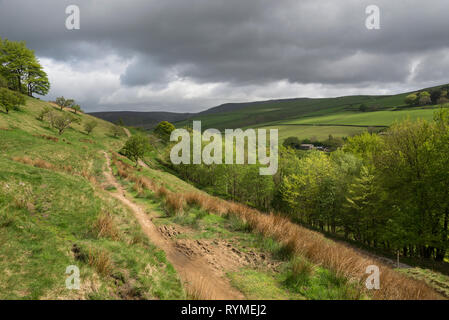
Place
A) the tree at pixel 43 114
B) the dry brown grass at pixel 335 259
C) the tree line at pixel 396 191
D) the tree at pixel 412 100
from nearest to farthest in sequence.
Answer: the dry brown grass at pixel 335 259 < the tree line at pixel 396 191 < the tree at pixel 43 114 < the tree at pixel 412 100

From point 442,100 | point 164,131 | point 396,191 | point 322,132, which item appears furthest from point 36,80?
point 442,100

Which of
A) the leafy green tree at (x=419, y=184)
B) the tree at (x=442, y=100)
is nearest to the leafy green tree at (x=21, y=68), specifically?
the leafy green tree at (x=419, y=184)

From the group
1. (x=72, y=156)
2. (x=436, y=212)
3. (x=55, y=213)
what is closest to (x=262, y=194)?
(x=436, y=212)

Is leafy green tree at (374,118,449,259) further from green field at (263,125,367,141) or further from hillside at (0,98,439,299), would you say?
green field at (263,125,367,141)

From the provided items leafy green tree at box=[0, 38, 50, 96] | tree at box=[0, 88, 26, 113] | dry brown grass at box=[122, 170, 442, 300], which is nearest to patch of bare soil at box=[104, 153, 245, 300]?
dry brown grass at box=[122, 170, 442, 300]

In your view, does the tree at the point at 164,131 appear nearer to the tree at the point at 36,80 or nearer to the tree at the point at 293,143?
the tree at the point at 36,80

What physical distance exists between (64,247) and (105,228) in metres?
1.93

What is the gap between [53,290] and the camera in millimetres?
5199

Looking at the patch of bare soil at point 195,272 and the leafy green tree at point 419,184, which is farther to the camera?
the leafy green tree at point 419,184

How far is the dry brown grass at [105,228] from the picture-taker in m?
8.52

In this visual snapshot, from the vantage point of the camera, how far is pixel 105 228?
343 inches

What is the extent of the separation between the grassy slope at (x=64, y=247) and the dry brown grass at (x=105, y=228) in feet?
0.46
